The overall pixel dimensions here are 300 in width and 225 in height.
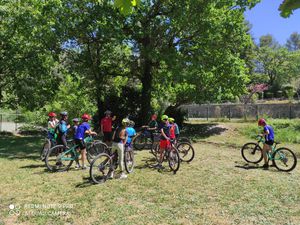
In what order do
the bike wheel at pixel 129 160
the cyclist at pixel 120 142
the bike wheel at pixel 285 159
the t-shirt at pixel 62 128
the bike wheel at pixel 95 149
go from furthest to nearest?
the bike wheel at pixel 95 149, the t-shirt at pixel 62 128, the bike wheel at pixel 285 159, the bike wheel at pixel 129 160, the cyclist at pixel 120 142

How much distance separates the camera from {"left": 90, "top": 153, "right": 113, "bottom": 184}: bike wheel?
A: 27.3 ft

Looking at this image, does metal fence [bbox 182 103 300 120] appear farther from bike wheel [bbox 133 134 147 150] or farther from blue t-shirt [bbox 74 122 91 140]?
blue t-shirt [bbox 74 122 91 140]

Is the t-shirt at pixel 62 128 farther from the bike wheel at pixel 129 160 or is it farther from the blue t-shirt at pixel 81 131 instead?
the bike wheel at pixel 129 160

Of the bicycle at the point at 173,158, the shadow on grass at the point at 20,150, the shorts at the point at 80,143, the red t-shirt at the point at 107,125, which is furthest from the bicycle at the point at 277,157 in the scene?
the shadow on grass at the point at 20,150

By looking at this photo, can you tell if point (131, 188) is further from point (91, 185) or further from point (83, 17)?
point (83, 17)

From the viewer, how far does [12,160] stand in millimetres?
11758

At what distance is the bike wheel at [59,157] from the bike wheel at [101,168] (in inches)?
55.1

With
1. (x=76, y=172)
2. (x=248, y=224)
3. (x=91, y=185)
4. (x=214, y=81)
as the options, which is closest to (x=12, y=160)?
(x=76, y=172)

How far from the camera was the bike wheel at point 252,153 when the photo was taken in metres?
11.1

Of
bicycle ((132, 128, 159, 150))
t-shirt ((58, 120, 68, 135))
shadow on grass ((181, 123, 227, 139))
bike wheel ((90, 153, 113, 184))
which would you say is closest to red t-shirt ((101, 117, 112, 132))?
bicycle ((132, 128, 159, 150))

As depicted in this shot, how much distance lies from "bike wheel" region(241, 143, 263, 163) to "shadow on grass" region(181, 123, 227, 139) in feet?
23.7

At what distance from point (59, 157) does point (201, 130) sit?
40.1ft

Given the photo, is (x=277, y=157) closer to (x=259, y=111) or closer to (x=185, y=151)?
(x=185, y=151)

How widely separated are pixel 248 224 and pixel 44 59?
16.7 metres
